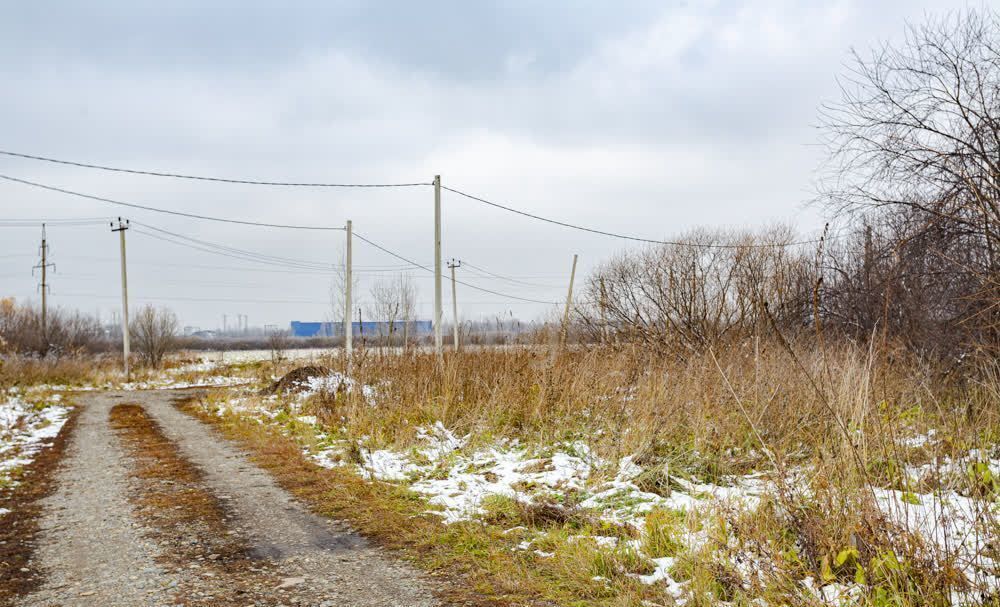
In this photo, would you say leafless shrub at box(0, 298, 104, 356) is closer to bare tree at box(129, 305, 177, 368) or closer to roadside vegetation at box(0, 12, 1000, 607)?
bare tree at box(129, 305, 177, 368)

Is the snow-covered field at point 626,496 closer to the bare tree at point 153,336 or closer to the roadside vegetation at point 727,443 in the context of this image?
the roadside vegetation at point 727,443

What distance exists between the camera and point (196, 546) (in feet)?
17.2

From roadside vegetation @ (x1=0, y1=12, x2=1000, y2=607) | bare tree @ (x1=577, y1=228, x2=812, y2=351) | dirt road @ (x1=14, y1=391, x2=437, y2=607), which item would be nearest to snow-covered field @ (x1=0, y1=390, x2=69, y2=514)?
dirt road @ (x1=14, y1=391, x2=437, y2=607)

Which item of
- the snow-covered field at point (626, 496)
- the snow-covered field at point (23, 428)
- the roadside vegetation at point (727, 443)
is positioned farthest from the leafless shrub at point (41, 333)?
the snow-covered field at point (626, 496)

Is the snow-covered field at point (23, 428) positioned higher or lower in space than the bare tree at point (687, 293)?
lower

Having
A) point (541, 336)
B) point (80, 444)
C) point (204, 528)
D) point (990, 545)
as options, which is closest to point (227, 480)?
Answer: point (204, 528)

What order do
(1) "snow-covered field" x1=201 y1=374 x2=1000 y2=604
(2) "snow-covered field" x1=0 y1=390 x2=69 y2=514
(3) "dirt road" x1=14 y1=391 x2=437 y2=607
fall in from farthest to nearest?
(2) "snow-covered field" x1=0 y1=390 x2=69 y2=514, (3) "dirt road" x1=14 y1=391 x2=437 y2=607, (1) "snow-covered field" x1=201 y1=374 x2=1000 y2=604

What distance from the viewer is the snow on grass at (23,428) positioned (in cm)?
910

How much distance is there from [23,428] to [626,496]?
12.3 metres

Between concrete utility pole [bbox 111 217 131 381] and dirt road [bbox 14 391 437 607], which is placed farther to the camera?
concrete utility pole [bbox 111 217 131 381]

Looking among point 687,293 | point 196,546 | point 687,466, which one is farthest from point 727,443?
point 687,293

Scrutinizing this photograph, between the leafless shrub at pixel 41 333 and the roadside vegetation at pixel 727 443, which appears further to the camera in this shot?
the leafless shrub at pixel 41 333

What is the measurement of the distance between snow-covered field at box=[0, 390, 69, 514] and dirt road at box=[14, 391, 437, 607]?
26.1 inches

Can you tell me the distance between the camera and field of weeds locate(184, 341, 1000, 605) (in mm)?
3520
